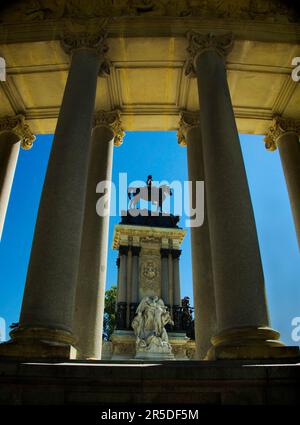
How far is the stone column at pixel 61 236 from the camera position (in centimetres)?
1941

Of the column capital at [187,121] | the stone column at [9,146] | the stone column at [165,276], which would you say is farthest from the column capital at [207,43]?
the stone column at [165,276]

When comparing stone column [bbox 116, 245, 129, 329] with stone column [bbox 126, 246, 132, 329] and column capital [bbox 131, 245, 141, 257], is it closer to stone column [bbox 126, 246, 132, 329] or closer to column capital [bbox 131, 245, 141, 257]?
stone column [bbox 126, 246, 132, 329]

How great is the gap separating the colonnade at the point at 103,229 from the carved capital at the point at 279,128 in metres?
2.12

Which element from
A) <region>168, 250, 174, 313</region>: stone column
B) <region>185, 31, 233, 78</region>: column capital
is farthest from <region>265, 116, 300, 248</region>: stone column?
<region>168, 250, 174, 313</region>: stone column

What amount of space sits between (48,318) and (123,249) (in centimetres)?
6341

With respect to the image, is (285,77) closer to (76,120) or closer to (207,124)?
(207,124)

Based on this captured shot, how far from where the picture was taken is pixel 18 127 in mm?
43781

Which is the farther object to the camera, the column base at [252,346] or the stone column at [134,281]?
the stone column at [134,281]

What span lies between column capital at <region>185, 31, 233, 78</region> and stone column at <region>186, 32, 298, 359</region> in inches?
84.7

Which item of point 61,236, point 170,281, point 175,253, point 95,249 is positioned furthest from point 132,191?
point 61,236

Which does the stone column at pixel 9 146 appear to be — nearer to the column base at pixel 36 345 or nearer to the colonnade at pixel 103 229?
the colonnade at pixel 103 229

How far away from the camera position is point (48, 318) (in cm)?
1978
